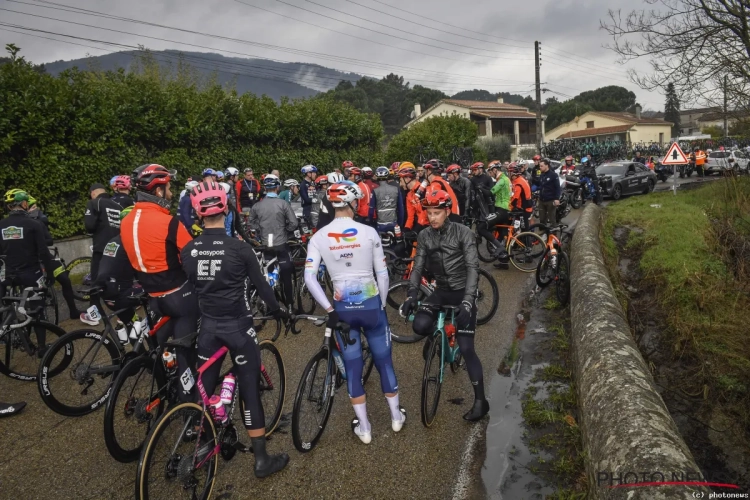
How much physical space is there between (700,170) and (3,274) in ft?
123

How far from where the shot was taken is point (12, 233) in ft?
19.5

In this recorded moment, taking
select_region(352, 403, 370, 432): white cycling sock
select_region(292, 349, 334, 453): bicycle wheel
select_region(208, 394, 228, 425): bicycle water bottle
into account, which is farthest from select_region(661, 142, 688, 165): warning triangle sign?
select_region(208, 394, 228, 425): bicycle water bottle

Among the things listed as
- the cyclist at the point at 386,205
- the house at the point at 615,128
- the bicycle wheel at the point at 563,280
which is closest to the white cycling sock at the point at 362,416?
the bicycle wheel at the point at 563,280

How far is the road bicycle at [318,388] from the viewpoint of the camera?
392 centimetres

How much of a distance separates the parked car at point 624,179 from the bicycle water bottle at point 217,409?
21.9 m

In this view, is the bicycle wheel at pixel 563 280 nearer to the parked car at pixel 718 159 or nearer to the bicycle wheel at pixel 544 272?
the bicycle wheel at pixel 544 272

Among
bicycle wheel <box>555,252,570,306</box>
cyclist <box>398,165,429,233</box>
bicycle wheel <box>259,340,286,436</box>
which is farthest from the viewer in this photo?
cyclist <box>398,165,429,233</box>

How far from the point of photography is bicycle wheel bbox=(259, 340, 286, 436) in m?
4.42

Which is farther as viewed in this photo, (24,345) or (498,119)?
(498,119)

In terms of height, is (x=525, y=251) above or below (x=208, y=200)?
below

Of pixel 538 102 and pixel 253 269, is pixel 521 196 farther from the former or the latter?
pixel 538 102

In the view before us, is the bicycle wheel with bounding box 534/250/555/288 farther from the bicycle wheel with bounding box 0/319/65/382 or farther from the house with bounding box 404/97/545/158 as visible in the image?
the house with bounding box 404/97/545/158

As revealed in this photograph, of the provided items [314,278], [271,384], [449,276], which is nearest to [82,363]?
[271,384]

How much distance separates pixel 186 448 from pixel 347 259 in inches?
71.5
